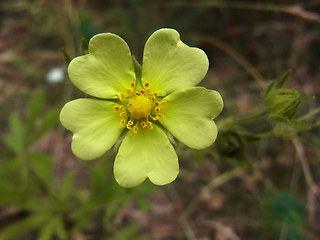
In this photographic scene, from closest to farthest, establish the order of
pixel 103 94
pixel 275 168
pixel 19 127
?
pixel 103 94 → pixel 19 127 → pixel 275 168

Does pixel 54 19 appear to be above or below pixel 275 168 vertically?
above

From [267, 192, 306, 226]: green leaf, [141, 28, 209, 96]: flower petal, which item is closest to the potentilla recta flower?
[141, 28, 209, 96]: flower petal

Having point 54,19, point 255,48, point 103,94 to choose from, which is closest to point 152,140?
point 103,94

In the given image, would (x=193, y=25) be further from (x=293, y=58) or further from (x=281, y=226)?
(x=281, y=226)

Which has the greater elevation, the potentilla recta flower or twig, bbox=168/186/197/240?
the potentilla recta flower

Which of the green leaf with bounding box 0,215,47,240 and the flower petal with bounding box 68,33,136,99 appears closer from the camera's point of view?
the flower petal with bounding box 68,33,136,99

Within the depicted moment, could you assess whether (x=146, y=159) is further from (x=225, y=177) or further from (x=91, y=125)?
(x=225, y=177)

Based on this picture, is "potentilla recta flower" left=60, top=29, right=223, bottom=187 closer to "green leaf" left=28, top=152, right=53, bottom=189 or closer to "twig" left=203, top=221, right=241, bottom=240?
"green leaf" left=28, top=152, right=53, bottom=189

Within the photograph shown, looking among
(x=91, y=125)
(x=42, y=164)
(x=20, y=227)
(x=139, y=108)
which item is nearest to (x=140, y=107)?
(x=139, y=108)
